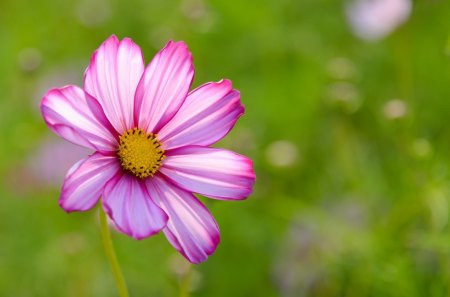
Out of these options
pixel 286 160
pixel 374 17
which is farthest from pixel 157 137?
pixel 374 17

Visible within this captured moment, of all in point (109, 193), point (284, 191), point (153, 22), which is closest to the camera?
point (109, 193)

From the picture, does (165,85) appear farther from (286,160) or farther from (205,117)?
(286,160)

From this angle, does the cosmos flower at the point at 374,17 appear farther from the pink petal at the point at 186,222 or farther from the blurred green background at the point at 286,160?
the pink petal at the point at 186,222

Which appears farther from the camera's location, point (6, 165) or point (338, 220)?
point (6, 165)

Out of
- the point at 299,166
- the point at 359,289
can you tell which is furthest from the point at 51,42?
the point at 359,289

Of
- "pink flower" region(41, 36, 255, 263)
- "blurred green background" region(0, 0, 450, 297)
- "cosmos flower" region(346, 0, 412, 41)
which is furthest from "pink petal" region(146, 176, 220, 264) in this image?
"cosmos flower" region(346, 0, 412, 41)

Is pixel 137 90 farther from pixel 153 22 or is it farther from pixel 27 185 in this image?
pixel 153 22
